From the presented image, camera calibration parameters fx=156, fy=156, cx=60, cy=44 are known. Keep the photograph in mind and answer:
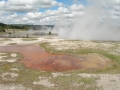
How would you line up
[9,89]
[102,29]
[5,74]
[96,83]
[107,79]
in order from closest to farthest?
[9,89], [96,83], [107,79], [5,74], [102,29]

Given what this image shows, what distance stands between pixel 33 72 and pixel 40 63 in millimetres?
4915

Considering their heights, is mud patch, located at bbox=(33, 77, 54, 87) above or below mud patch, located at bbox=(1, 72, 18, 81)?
below

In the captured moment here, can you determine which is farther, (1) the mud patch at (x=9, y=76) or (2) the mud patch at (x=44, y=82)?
(1) the mud patch at (x=9, y=76)

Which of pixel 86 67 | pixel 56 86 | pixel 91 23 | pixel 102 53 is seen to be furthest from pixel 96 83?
pixel 91 23

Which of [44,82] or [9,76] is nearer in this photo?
[44,82]

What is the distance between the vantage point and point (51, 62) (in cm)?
2323

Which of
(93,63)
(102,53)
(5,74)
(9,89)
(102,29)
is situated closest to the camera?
(9,89)

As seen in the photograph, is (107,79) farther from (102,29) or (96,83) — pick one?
(102,29)

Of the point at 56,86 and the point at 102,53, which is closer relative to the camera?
the point at 56,86

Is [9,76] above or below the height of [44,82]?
above

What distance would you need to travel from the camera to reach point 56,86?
46.2 feet

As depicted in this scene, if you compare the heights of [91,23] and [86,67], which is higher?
[91,23]

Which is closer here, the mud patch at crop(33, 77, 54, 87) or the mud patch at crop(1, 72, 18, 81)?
the mud patch at crop(33, 77, 54, 87)

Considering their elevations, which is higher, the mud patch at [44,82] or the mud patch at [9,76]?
the mud patch at [9,76]
